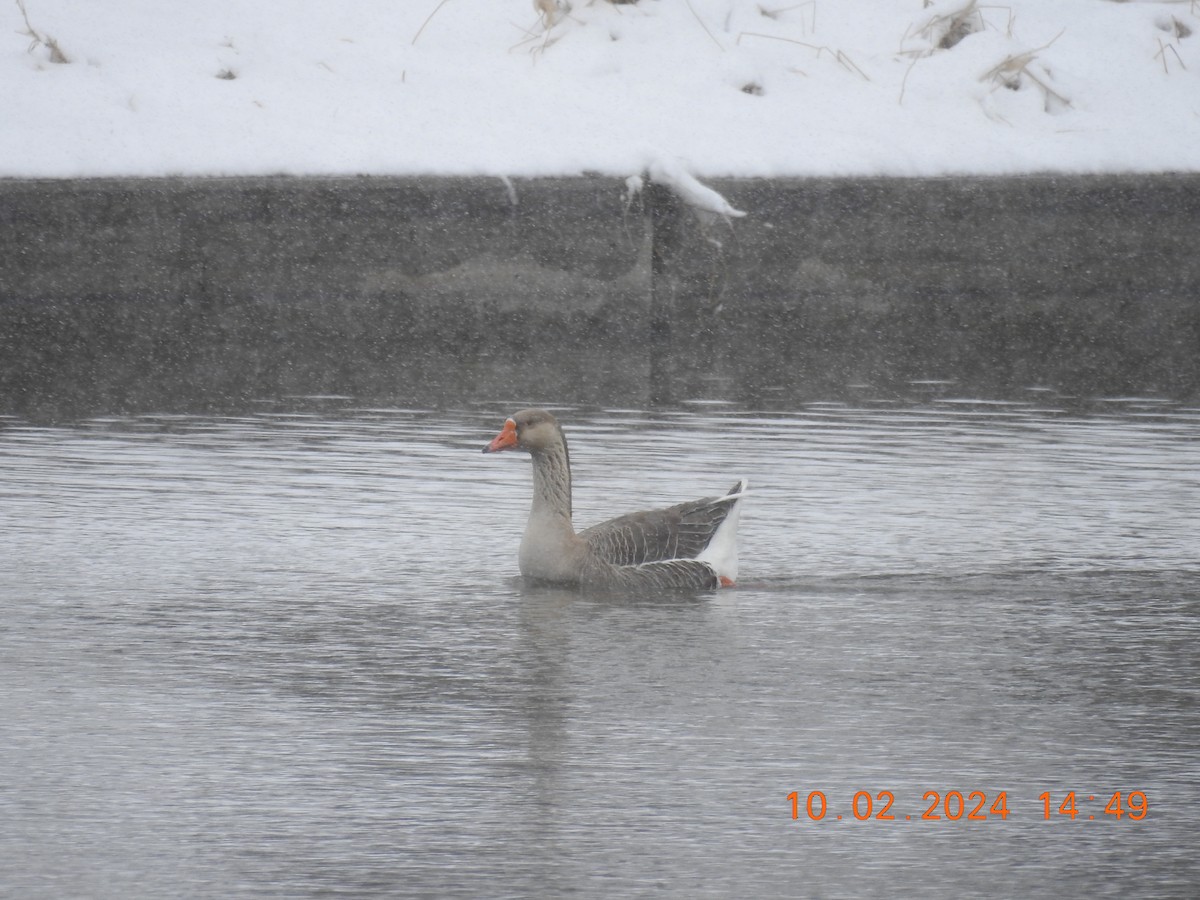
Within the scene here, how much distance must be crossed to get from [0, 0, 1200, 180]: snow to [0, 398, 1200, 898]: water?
19.7ft

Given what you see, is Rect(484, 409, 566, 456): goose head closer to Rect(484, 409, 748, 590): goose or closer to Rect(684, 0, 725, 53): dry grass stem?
Rect(484, 409, 748, 590): goose

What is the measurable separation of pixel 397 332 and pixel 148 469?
506 centimetres

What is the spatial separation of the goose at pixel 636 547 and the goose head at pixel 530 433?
0.17 metres

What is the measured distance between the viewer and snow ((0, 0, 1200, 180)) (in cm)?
1546

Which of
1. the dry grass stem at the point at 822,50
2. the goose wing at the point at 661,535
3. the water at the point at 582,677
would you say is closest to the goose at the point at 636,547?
the goose wing at the point at 661,535

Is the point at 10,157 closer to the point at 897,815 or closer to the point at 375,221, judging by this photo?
the point at 375,221

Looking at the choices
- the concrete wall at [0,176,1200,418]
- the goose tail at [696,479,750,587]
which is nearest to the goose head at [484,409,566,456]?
the goose tail at [696,479,750,587]

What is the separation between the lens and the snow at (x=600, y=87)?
15461mm

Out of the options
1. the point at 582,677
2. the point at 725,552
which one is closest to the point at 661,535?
the point at 725,552

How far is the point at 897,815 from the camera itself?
4375 mm

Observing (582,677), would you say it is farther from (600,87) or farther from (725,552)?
(600,87)

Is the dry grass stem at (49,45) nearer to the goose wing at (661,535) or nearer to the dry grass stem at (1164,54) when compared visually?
Answer: the dry grass stem at (1164,54)
